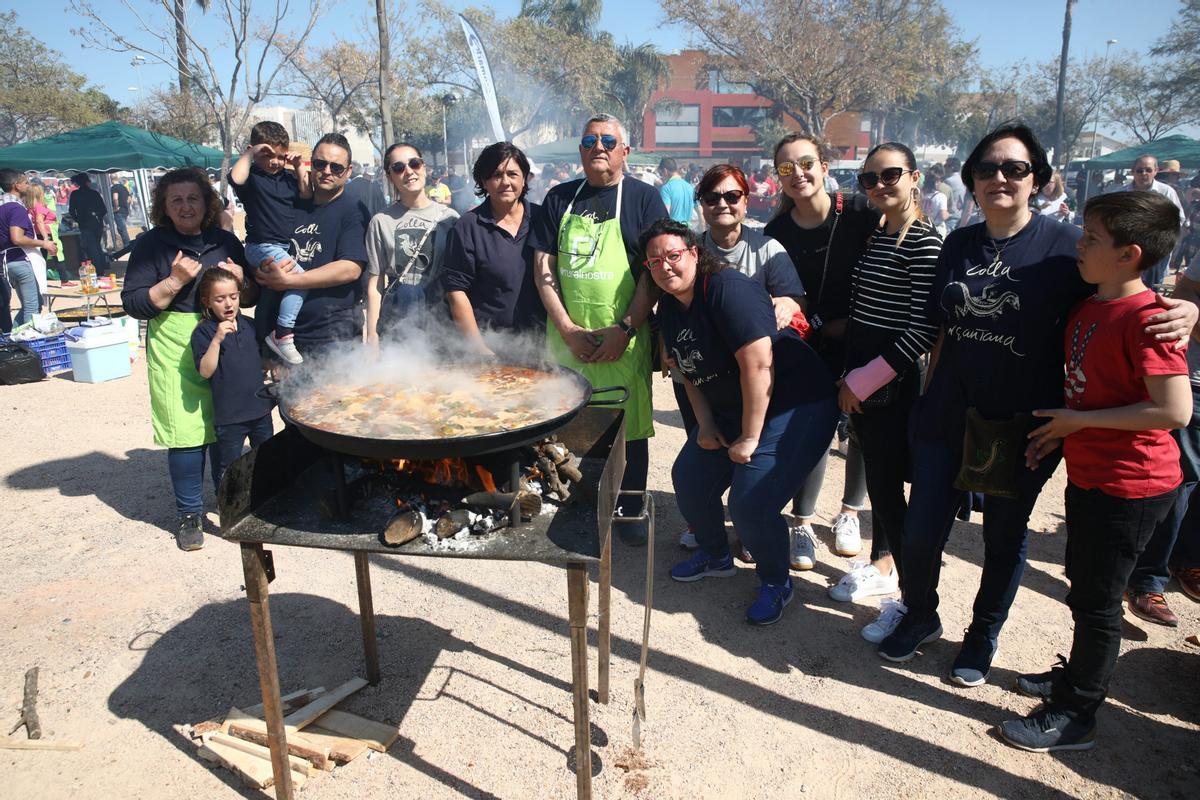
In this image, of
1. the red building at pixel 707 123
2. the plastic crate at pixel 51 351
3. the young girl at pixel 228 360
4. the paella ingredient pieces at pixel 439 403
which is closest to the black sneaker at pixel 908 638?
the paella ingredient pieces at pixel 439 403

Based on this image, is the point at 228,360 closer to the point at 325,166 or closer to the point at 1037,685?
the point at 325,166

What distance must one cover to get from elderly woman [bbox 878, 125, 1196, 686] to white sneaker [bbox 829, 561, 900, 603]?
761 mm

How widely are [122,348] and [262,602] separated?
23.7ft

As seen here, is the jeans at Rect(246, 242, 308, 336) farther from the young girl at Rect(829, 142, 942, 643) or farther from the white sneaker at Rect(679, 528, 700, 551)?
the young girl at Rect(829, 142, 942, 643)

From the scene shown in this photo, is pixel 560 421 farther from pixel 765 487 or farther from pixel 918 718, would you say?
pixel 918 718

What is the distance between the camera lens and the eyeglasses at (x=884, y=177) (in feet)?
10.6

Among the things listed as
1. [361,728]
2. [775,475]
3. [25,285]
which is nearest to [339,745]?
[361,728]

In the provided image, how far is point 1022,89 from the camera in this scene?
149 ft

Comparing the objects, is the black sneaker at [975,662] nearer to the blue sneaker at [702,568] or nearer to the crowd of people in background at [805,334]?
the crowd of people in background at [805,334]

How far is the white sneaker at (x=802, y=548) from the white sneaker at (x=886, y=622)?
1.96 feet

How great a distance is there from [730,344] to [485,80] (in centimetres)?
1026

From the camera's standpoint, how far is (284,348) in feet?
15.3

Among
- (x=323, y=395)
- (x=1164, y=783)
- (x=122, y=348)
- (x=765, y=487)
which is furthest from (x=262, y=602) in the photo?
(x=122, y=348)

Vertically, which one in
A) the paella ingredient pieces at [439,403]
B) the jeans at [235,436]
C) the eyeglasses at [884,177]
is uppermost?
the eyeglasses at [884,177]
